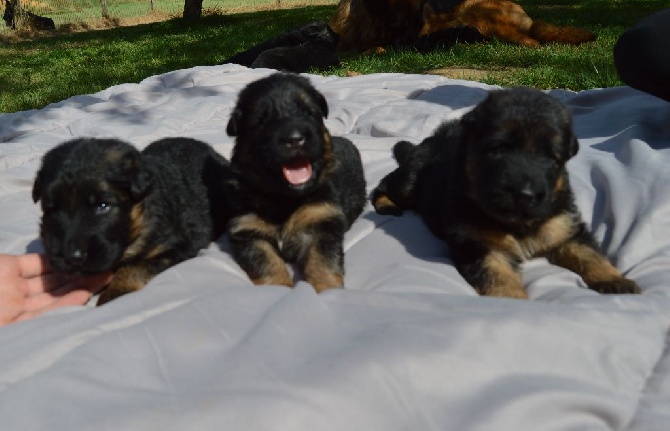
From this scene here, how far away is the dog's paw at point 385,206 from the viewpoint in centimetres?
433

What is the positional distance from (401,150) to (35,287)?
2893 mm

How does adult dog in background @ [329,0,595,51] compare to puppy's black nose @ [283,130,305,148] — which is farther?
adult dog in background @ [329,0,595,51]

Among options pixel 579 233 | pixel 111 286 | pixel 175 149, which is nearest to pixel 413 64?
pixel 175 149

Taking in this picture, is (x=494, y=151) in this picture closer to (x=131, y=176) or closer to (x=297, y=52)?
(x=131, y=176)

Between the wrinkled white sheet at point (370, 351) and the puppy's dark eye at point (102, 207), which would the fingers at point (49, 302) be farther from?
the puppy's dark eye at point (102, 207)

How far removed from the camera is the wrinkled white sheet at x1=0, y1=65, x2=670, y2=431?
6.51ft

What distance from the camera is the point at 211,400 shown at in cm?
203

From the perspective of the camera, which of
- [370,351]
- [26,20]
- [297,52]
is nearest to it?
[370,351]

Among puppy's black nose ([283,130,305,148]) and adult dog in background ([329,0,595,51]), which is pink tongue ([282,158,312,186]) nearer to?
puppy's black nose ([283,130,305,148])

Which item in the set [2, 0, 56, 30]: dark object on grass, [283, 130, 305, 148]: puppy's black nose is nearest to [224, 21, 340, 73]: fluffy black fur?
[283, 130, 305, 148]: puppy's black nose

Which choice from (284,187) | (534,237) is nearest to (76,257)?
(284,187)

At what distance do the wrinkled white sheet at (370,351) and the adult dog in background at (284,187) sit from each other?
18cm

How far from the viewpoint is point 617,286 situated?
293 cm

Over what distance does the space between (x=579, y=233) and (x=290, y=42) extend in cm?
756
